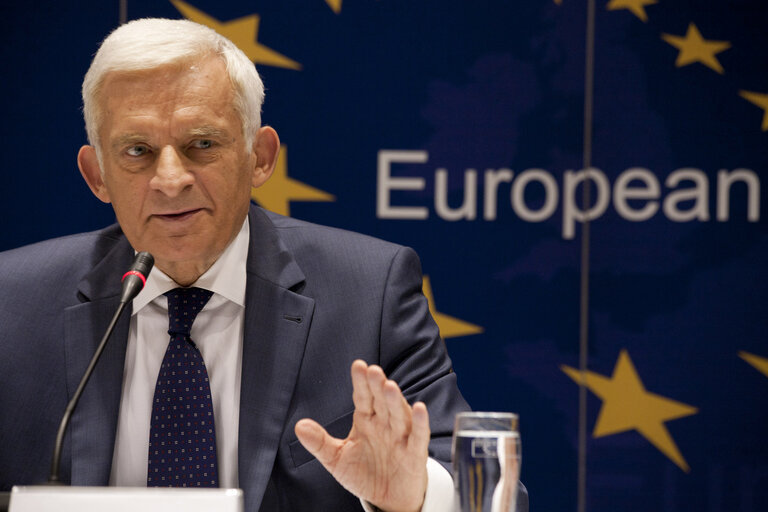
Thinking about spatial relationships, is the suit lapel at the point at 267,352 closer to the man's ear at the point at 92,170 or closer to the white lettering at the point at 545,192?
the man's ear at the point at 92,170

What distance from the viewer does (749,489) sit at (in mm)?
3115

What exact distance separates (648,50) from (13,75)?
7.11 feet

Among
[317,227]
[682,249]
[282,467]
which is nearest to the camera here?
[282,467]

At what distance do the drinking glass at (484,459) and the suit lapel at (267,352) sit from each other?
58cm

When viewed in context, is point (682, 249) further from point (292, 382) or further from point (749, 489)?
point (292, 382)

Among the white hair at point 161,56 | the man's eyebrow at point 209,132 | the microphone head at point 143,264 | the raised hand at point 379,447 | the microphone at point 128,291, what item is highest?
the white hair at point 161,56

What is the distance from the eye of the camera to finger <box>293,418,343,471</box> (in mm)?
1333

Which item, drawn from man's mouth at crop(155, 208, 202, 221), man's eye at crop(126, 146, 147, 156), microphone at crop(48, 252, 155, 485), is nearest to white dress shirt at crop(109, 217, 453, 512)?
man's mouth at crop(155, 208, 202, 221)

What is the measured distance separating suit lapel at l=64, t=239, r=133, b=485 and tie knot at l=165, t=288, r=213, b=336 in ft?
0.35

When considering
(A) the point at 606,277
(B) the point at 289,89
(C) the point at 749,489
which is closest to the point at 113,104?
(B) the point at 289,89

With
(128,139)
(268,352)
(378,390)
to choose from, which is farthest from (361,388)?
(128,139)

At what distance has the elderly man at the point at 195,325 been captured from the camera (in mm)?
1675

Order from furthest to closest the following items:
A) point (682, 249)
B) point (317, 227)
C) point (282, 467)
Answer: point (682, 249)
point (317, 227)
point (282, 467)

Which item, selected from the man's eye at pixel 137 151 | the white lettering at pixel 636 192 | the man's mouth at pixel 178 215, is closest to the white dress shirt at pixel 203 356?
the man's mouth at pixel 178 215
